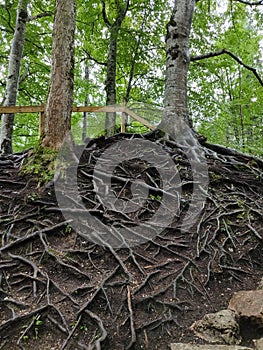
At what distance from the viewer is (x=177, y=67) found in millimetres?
5562

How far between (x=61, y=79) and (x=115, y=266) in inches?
107

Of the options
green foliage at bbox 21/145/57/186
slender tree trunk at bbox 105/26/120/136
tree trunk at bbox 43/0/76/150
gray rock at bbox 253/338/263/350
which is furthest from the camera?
slender tree trunk at bbox 105/26/120/136

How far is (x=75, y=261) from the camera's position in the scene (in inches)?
114

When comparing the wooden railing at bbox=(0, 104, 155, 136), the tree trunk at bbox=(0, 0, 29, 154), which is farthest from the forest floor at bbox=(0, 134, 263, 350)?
the tree trunk at bbox=(0, 0, 29, 154)

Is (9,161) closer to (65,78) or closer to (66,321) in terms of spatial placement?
(65,78)

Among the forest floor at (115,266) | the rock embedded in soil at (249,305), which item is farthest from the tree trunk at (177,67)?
the rock embedded in soil at (249,305)

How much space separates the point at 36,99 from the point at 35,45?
7.06 feet

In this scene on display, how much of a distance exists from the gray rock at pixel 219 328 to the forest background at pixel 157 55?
6320 millimetres

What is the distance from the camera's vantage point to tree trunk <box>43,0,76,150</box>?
4.11 meters

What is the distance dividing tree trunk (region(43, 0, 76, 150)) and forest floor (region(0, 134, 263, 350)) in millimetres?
524

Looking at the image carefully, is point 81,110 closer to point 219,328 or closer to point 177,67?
point 177,67

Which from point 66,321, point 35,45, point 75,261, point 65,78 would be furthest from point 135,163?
point 35,45

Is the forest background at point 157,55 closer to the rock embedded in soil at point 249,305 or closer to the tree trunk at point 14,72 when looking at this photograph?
the tree trunk at point 14,72

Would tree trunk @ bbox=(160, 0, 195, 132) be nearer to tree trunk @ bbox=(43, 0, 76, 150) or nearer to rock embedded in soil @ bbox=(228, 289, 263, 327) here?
tree trunk @ bbox=(43, 0, 76, 150)
